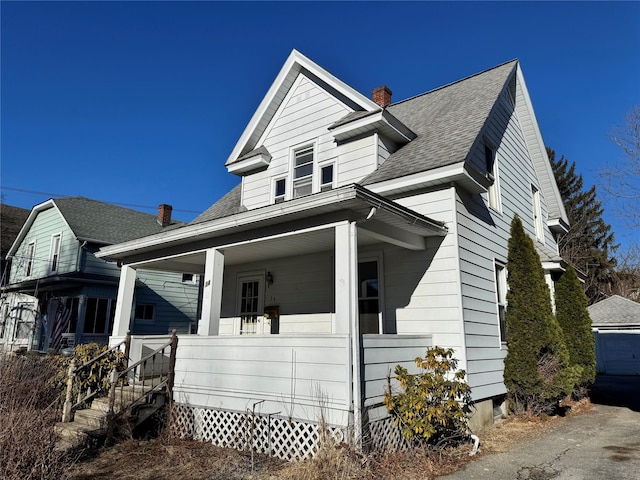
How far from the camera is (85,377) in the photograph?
28.6ft

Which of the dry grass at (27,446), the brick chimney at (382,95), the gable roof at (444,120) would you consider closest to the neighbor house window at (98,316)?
the dry grass at (27,446)

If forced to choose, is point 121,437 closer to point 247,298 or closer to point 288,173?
point 247,298

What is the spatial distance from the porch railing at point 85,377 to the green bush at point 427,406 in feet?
19.5

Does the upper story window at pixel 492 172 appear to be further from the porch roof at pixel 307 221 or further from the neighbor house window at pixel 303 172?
the neighbor house window at pixel 303 172

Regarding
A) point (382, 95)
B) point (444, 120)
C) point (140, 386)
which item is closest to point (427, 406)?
point (140, 386)

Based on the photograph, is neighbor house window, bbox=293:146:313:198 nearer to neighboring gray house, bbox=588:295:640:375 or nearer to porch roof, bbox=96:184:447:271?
porch roof, bbox=96:184:447:271

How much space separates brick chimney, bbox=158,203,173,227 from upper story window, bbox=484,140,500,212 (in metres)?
18.7

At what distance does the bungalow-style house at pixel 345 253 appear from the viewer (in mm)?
5977

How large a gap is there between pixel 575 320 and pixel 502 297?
3789mm

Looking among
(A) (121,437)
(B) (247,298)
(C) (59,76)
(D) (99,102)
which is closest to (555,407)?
(B) (247,298)

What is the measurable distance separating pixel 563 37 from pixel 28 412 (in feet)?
47.4

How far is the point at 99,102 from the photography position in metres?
16.6

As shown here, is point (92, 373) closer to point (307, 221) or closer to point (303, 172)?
point (307, 221)

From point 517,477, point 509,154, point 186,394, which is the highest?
point 509,154
